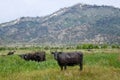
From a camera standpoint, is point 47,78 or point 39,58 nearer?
point 47,78

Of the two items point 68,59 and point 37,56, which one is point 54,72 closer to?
point 68,59

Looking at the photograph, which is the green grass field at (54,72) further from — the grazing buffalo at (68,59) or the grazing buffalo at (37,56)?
the grazing buffalo at (37,56)

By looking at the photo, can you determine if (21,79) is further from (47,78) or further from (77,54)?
(77,54)

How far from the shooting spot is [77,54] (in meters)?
25.2

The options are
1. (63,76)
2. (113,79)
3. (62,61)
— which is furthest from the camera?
(62,61)

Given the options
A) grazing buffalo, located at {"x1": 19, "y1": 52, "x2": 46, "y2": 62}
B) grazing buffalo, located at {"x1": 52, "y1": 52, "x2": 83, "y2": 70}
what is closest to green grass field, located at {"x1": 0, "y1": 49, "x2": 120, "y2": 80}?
grazing buffalo, located at {"x1": 52, "y1": 52, "x2": 83, "y2": 70}

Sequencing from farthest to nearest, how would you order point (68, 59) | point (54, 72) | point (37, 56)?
point (37, 56) → point (68, 59) → point (54, 72)

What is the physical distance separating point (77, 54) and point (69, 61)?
989 millimetres

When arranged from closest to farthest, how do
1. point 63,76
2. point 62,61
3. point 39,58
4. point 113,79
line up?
point 113,79 → point 63,76 → point 62,61 → point 39,58

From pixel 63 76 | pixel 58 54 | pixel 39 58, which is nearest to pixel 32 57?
pixel 39 58

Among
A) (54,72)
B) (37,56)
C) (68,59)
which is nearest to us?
(54,72)

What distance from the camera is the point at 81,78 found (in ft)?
62.8

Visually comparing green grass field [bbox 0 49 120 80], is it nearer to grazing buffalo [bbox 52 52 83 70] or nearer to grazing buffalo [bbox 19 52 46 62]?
grazing buffalo [bbox 52 52 83 70]

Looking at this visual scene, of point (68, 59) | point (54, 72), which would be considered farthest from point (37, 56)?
point (54, 72)
